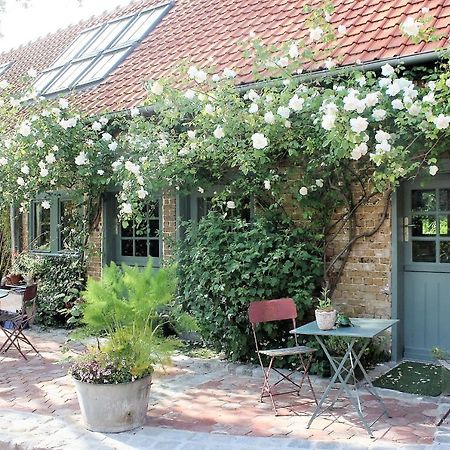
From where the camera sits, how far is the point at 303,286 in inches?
279

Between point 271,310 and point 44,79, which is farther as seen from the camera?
point 44,79

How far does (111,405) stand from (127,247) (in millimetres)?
5278

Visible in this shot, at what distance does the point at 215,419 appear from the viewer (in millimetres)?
5457

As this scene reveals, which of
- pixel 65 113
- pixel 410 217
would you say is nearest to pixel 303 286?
pixel 410 217

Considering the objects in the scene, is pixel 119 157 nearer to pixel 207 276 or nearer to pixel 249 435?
pixel 207 276

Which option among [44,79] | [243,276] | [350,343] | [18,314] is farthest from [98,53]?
[350,343]

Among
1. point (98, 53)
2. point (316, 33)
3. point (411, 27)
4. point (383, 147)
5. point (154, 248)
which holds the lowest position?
point (154, 248)

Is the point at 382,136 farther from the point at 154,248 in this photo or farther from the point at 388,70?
the point at 154,248

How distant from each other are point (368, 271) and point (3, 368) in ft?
14.7

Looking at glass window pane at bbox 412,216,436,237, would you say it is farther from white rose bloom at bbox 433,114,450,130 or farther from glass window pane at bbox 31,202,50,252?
glass window pane at bbox 31,202,50,252

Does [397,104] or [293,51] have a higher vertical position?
[293,51]

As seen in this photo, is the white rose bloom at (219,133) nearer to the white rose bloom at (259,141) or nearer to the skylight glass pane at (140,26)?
the white rose bloom at (259,141)

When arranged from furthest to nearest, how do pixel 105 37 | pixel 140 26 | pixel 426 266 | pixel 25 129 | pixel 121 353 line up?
pixel 105 37 < pixel 140 26 < pixel 25 129 < pixel 426 266 < pixel 121 353

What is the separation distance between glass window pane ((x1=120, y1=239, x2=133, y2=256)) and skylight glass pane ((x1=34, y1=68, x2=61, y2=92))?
14.1 ft
